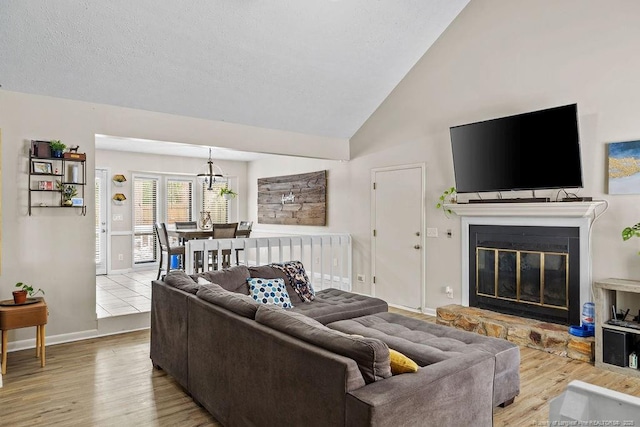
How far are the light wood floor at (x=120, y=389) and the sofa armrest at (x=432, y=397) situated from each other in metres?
0.73

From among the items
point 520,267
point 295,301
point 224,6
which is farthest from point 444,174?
point 224,6

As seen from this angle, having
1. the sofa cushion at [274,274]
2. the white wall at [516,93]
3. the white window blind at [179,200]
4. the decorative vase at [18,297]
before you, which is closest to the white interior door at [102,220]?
the white window blind at [179,200]

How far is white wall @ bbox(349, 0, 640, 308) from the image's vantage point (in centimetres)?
360

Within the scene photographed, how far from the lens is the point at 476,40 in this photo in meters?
4.68

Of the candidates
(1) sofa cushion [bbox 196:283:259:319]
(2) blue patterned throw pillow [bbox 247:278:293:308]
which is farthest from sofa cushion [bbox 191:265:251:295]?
(1) sofa cushion [bbox 196:283:259:319]

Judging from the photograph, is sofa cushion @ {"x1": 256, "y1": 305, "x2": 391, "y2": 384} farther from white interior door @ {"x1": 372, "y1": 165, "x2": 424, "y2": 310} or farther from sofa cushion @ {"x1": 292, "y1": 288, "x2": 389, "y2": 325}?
white interior door @ {"x1": 372, "y1": 165, "x2": 424, "y2": 310}

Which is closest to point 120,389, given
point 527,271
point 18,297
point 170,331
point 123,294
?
point 170,331

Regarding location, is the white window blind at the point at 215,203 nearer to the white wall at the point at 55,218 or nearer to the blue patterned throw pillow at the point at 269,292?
the white wall at the point at 55,218

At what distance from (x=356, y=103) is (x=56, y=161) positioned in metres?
3.63

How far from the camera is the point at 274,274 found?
3.89 metres

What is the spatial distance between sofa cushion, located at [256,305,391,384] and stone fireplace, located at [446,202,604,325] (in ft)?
9.58

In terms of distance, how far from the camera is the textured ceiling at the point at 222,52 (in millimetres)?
3471

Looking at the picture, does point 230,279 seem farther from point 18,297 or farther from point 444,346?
point 444,346

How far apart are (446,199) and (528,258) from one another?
1136 mm
